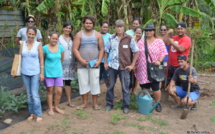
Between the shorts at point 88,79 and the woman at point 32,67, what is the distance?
0.86m

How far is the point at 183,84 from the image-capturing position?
15.9 feet

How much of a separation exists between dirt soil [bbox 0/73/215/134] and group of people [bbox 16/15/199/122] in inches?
7.4

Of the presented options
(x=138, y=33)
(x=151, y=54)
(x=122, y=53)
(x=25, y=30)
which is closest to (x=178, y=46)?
(x=151, y=54)

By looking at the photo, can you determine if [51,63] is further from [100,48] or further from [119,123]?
[119,123]

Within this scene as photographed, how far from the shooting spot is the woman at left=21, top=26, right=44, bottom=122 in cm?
402

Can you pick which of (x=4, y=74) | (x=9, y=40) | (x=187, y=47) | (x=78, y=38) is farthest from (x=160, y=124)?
(x=9, y=40)

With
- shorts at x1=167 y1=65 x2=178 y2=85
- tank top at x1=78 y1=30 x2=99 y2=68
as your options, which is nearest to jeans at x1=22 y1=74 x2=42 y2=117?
tank top at x1=78 y1=30 x2=99 y2=68

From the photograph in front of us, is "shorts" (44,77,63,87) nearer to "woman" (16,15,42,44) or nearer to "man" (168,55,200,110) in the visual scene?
"woman" (16,15,42,44)

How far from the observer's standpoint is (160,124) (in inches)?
162

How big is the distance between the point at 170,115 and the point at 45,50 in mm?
2713

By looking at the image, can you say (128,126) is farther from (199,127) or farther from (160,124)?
(199,127)

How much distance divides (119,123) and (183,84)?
1.66 meters

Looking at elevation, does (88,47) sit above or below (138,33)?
below

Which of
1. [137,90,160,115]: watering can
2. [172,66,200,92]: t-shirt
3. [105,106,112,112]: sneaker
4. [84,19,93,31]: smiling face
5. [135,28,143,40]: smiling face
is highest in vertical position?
[84,19,93,31]: smiling face
